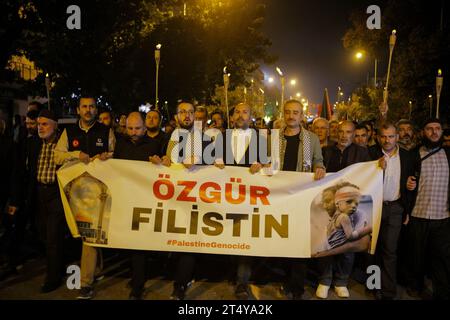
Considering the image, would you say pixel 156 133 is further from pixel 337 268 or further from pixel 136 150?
pixel 337 268

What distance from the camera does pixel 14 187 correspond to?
549 centimetres

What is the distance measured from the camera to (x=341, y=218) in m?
4.96

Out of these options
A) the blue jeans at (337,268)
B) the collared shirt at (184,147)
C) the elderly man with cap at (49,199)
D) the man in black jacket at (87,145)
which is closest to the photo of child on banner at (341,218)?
the blue jeans at (337,268)

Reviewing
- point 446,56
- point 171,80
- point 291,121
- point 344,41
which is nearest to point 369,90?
point 344,41

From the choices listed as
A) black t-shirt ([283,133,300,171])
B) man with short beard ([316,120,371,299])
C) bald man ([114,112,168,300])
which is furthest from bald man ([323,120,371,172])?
bald man ([114,112,168,300])

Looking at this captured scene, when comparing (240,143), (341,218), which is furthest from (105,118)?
(341,218)

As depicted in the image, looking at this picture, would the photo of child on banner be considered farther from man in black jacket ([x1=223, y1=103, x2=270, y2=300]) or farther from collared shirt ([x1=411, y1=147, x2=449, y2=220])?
man in black jacket ([x1=223, y1=103, x2=270, y2=300])

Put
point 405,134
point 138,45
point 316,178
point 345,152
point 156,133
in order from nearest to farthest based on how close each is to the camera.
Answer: point 316,178, point 345,152, point 156,133, point 405,134, point 138,45

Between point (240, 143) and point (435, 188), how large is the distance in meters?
2.43

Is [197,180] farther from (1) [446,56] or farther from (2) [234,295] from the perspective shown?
(1) [446,56]

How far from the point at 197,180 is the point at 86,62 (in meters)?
10.4

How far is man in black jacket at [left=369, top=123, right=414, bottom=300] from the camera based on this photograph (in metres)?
4.99

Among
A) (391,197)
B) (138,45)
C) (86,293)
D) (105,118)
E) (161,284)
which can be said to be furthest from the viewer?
(138,45)

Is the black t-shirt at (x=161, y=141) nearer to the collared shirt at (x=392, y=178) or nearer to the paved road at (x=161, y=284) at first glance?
the paved road at (x=161, y=284)
